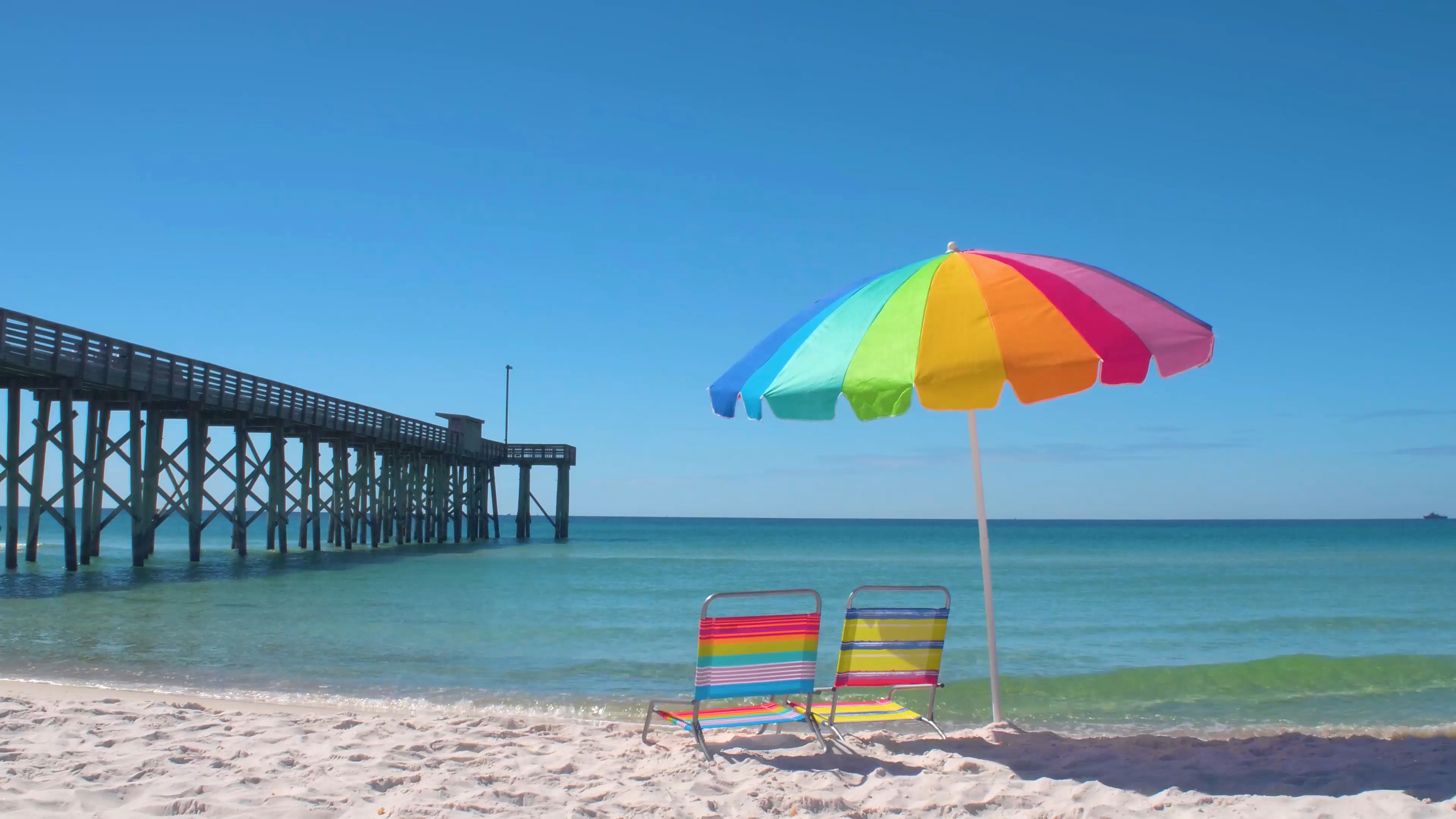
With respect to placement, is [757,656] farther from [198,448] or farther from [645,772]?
[198,448]

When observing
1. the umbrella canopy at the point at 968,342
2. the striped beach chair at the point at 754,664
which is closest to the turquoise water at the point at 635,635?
the striped beach chair at the point at 754,664

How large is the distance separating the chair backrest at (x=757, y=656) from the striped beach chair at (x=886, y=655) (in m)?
0.24

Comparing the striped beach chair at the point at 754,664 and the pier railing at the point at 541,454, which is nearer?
the striped beach chair at the point at 754,664

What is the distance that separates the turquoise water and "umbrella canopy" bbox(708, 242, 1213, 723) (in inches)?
151

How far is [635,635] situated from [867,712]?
737 centimetres

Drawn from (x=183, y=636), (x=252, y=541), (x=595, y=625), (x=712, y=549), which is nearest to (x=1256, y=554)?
(x=712, y=549)

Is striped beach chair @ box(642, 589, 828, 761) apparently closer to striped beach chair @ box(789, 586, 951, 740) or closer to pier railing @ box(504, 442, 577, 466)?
striped beach chair @ box(789, 586, 951, 740)

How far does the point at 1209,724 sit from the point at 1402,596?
16571 mm

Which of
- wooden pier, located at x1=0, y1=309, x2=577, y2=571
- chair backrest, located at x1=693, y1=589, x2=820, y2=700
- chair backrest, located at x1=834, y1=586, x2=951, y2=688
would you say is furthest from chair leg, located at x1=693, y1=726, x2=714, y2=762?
wooden pier, located at x1=0, y1=309, x2=577, y2=571

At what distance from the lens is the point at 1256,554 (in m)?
41.5

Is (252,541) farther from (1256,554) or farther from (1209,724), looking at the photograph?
(1209,724)

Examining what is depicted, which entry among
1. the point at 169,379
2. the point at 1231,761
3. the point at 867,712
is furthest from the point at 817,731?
the point at 169,379

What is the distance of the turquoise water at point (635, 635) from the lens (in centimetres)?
801

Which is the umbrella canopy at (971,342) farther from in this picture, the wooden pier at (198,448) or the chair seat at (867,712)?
the wooden pier at (198,448)
